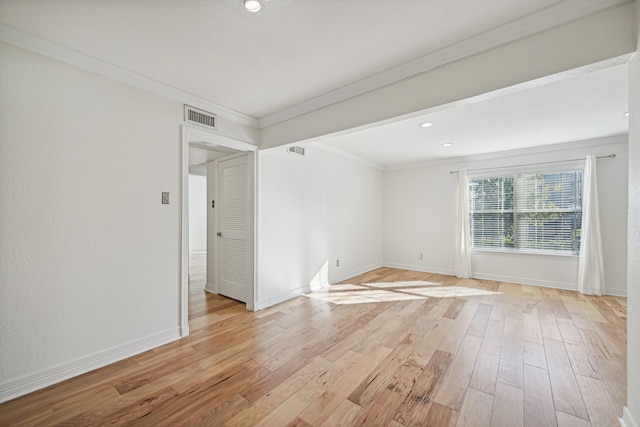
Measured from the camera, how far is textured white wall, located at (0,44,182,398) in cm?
176

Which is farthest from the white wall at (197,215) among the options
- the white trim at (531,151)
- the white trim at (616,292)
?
the white trim at (616,292)

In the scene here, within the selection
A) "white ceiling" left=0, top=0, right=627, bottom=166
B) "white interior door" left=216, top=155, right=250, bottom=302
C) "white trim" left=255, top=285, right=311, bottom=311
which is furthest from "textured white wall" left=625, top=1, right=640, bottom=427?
"white interior door" left=216, top=155, right=250, bottom=302

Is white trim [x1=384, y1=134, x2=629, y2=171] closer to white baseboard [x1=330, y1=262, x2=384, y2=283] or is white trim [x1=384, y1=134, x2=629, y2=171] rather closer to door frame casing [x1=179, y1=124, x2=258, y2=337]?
white baseboard [x1=330, y1=262, x2=384, y2=283]

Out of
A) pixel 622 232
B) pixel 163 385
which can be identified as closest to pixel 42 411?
pixel 163 385

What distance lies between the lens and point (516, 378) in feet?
6.40

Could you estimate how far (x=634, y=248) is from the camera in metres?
1.36

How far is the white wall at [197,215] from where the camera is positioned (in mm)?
8969

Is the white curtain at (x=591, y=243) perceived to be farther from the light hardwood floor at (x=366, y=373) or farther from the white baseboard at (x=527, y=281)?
the light hardwood floor at (x=366, y=373)

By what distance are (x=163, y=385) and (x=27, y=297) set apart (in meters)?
1.13

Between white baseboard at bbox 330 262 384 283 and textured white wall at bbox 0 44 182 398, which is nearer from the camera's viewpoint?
textured white wall at bbox 0 44 182 398

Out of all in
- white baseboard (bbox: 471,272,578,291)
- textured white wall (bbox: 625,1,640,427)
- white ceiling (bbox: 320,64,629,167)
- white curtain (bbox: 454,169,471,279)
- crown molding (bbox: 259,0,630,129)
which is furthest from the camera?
white curtain (bbox: 454,169,471,279)

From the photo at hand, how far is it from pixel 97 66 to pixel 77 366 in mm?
2375

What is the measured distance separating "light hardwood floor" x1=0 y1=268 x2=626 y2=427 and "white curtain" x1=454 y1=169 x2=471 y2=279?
1.69m

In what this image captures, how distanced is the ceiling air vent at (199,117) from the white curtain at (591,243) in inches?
219
